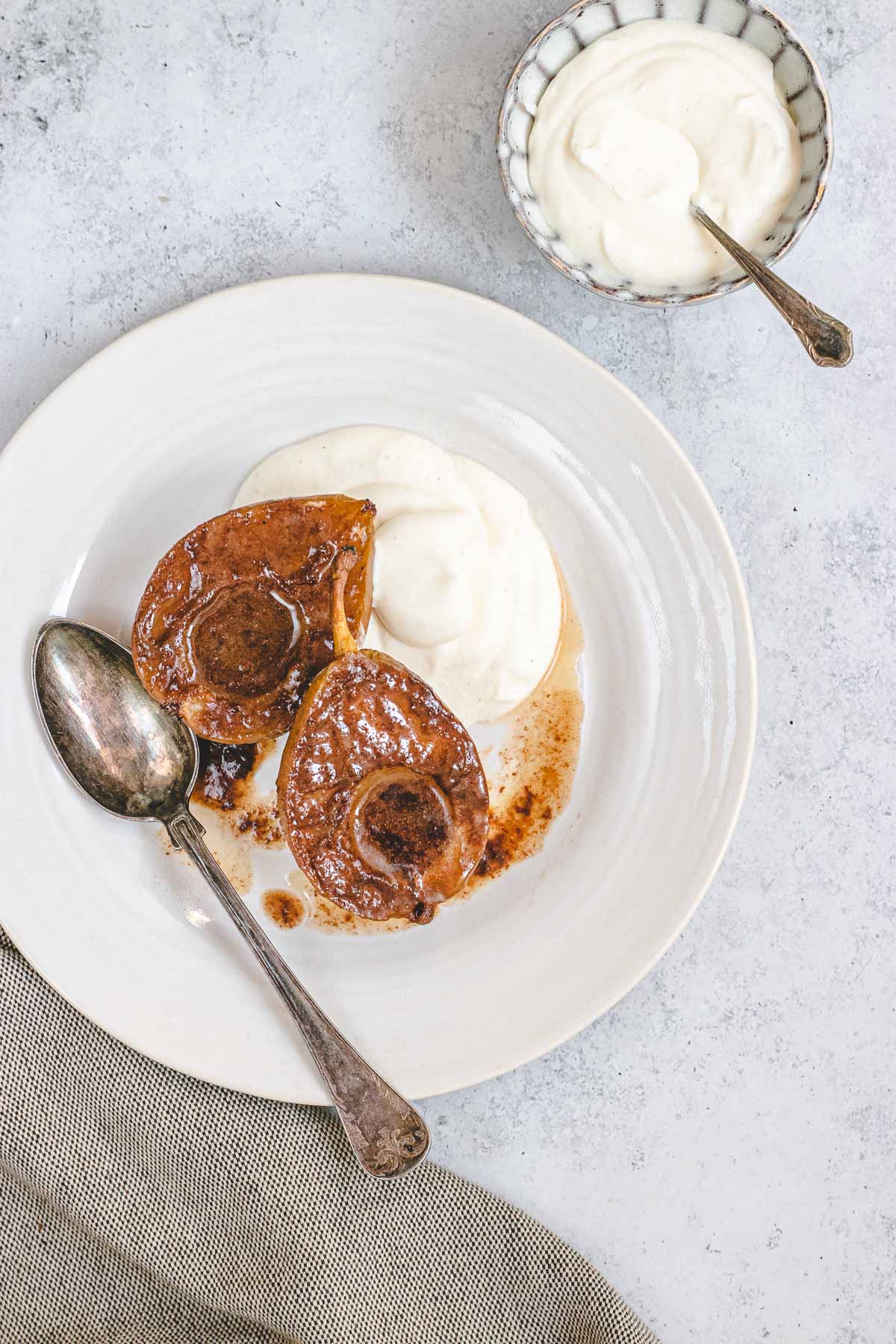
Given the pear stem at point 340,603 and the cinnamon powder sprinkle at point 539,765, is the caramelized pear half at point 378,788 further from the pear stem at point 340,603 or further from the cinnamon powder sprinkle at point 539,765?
the cinnamon powder sprinkle at point 539,765

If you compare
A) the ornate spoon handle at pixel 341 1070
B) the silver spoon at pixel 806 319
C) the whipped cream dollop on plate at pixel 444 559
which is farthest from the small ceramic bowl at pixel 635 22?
the ornate spoon handle at pixel 341 1070

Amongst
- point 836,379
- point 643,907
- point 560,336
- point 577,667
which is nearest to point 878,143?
point 836,379

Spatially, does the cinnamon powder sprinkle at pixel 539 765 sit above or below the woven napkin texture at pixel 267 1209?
above

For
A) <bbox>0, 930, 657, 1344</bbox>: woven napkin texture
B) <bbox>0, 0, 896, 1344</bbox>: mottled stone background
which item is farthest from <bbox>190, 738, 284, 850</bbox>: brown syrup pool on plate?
<bbox>0, 0, 896, 1344</bbox>: mottled stone background

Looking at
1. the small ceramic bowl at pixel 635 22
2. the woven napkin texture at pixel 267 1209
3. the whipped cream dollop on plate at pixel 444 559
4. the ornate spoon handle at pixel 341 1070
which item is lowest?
the woven napkin texture at pixel 267 1209

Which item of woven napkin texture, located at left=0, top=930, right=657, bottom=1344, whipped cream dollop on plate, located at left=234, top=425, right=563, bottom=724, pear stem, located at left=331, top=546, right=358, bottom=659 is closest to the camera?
pear stem, located at left=331, top=546, right=358, bottom=659

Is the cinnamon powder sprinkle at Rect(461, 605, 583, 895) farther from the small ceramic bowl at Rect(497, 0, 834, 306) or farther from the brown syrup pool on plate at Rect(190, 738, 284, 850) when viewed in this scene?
the small ceramic bowl at Rect(497, 0, 834, 306)

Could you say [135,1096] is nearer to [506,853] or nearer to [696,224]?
[506,853]

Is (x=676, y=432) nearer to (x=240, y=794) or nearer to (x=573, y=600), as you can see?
(x=573, y=600)
